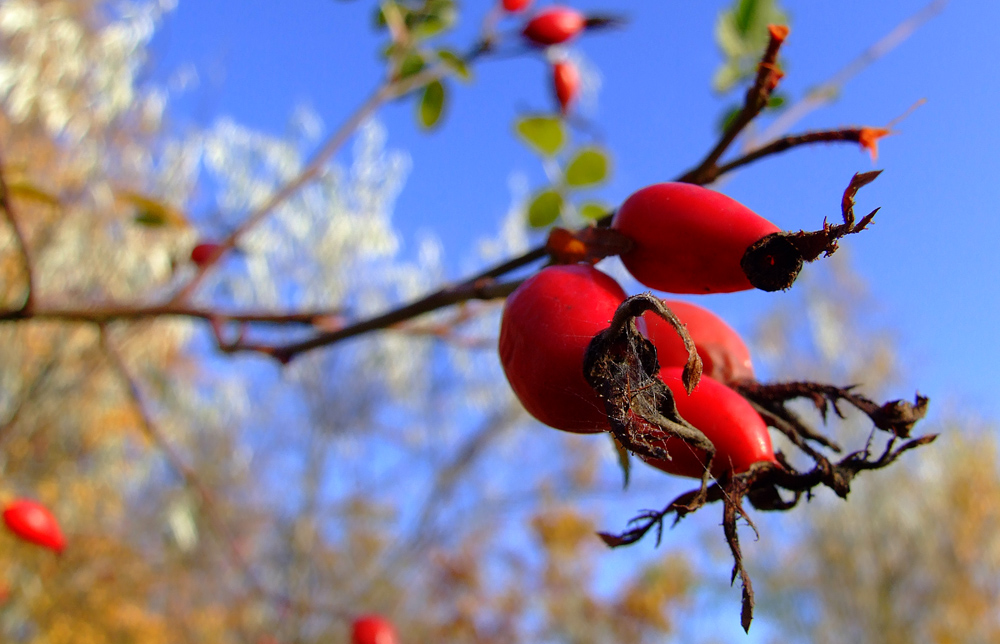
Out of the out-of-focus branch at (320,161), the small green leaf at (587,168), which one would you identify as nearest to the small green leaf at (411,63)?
the out-of-focus branch at (320,161)

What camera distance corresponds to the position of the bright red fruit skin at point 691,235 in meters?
0.43

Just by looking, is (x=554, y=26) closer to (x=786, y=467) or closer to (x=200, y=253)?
(x=200, y=253)

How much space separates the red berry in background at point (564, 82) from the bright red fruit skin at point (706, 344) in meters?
0.87

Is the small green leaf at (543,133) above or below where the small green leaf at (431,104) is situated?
above

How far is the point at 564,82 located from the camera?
4.24 ft

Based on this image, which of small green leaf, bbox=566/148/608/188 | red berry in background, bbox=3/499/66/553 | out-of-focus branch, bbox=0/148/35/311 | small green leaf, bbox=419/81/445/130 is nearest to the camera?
out-of-focus branch, bbox=0/148/35/311

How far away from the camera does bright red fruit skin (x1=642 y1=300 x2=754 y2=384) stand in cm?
49

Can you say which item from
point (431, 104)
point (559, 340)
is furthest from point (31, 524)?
point (559, 340)

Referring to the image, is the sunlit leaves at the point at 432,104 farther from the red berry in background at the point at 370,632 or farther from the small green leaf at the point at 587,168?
the red berry in background at the point at 370,632

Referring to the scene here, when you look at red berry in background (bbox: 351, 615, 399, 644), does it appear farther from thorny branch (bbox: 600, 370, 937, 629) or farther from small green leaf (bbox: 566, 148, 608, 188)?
thorny branch (bbox: 600, 370, 937, 629)

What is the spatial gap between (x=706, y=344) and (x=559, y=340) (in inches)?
6.1

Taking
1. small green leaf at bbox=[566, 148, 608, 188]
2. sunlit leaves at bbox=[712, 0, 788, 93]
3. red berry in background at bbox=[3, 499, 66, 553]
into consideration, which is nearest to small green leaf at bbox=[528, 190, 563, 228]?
small green leaf at bbox=[566, 148, 608, 188]

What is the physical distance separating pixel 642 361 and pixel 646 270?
0.10m

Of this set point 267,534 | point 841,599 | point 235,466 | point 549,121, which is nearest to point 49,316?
point 549,121
